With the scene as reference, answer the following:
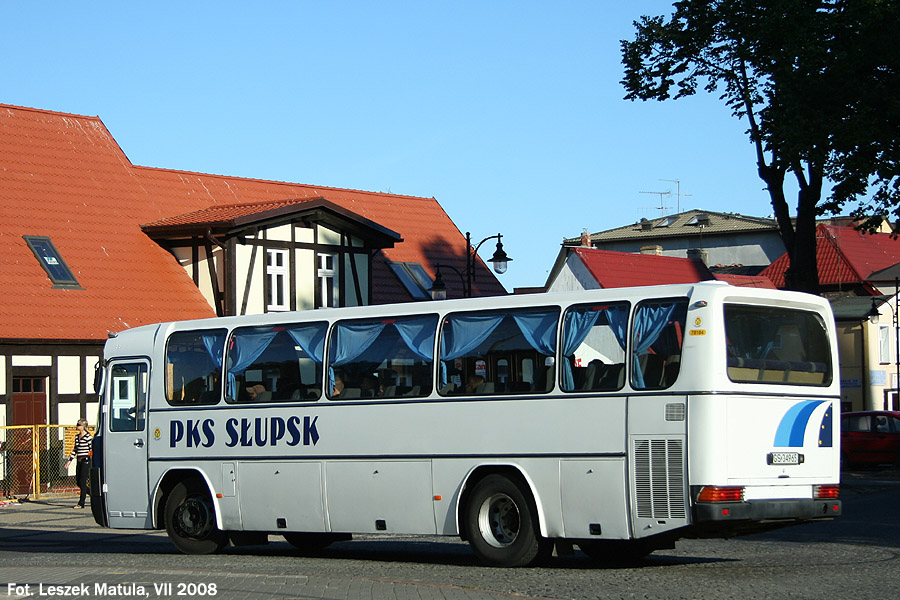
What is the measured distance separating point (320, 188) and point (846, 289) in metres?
35.0

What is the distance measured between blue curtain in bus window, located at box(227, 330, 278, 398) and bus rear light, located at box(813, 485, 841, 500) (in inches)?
278

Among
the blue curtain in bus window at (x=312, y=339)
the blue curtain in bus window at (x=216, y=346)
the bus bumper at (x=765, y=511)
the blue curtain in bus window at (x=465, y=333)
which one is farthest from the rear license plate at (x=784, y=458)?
the blue curtain in bus window at (x=216, y=346)

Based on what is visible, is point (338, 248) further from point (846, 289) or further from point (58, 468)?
point (846, 289)

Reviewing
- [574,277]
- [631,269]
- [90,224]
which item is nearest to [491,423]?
[90,224]

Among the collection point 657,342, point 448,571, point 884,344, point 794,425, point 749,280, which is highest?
point 749,280

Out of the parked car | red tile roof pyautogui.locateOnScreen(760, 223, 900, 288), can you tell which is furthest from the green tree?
red tile roof pyautogui.locateOnScreen(760, 223, 900, 288)

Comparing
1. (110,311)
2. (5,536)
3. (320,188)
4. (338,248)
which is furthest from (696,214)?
(5,536)

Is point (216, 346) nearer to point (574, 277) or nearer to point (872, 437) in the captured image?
point (872, 437)

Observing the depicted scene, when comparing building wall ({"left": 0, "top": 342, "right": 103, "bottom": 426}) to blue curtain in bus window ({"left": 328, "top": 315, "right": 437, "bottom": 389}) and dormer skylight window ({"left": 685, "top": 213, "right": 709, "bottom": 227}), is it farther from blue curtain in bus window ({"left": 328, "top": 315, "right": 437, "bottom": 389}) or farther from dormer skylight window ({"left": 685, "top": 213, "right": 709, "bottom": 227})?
dormer skylight window ({"left": 685, "top": 213, "right": 709, "bottom": 227})

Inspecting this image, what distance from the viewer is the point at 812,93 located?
2997 centimetres

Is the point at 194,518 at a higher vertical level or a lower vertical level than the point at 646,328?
lower

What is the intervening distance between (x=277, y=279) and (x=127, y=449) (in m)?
19.8

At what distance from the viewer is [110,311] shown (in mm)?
34000

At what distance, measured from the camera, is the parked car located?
135 feet
